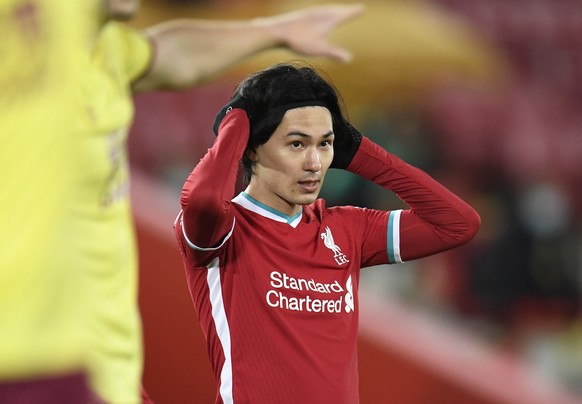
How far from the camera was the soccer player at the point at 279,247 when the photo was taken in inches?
107

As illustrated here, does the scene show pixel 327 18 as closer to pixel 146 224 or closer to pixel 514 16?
pixel 146 224

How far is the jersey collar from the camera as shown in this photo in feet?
9.57

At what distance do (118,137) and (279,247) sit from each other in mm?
959

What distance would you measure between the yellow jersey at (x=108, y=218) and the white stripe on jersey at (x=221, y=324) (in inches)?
30.0

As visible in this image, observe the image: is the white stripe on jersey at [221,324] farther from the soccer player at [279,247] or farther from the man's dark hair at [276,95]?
the man's dark hair at [276,95]

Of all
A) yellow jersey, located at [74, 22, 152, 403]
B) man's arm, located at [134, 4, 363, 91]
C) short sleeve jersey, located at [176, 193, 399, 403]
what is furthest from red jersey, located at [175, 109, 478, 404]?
yellow jersey, located at [74, 22, 152, 403]

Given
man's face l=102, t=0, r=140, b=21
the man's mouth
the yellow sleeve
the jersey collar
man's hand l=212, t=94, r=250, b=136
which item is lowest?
the jersey collar

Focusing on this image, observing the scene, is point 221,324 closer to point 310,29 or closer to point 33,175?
point 310,29

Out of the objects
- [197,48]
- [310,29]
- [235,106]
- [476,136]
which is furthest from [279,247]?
[476,136]

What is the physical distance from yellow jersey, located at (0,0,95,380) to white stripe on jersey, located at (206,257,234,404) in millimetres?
1069

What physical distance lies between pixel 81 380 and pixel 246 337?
40.1 inches

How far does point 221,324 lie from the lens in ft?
9.18

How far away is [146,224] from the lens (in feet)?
12.1

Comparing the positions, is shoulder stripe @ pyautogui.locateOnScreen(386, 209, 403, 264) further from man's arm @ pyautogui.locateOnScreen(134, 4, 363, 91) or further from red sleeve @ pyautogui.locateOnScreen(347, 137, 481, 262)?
man's arm @ pyautogui.locateOnScreen(134, 4, 363, 91)
